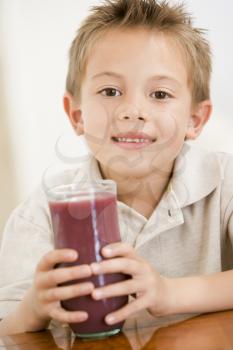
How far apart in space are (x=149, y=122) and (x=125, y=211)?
25cm

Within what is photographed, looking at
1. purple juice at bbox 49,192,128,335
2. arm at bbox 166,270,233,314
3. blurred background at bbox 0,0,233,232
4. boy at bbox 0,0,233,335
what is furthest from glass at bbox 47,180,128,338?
blurred background at bbox 0,0,233,232

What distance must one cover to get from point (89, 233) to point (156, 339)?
0.19 m

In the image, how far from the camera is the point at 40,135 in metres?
2.30

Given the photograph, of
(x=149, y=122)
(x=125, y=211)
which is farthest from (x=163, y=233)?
(x=149, y=122)

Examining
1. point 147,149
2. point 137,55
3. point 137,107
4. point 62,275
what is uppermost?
point 137,55

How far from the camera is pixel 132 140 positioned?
1298mm

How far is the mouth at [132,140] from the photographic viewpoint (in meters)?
1.29

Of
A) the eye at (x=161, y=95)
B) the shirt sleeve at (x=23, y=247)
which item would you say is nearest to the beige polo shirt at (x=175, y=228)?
the shirt sleeve at (x=23, y=247)

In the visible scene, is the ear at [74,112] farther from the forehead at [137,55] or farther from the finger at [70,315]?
the finger at [70,315]

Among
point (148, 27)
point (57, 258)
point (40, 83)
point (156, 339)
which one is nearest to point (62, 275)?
point (57, 258)

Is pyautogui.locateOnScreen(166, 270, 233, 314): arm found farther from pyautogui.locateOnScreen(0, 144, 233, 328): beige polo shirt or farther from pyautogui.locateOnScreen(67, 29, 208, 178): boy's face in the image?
pyautogui.locateOnScreen(67, 29, 208, 178): boy's face

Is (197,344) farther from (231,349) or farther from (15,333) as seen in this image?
(15,333)

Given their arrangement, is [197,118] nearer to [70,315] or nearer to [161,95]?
[161,95]

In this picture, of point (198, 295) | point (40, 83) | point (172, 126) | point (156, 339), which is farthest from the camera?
point (40, 83)
